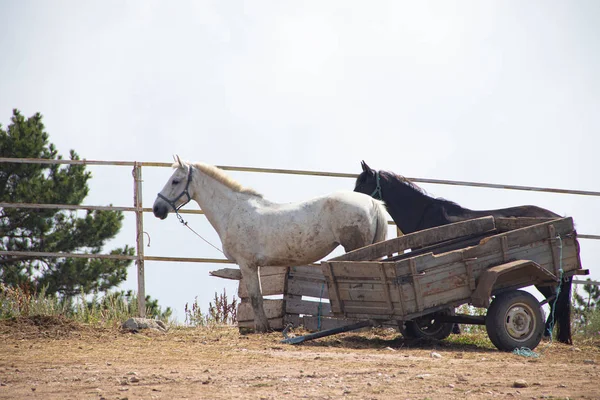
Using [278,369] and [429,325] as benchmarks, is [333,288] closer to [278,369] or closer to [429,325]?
[429,325]

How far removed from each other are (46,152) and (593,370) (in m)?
19.6

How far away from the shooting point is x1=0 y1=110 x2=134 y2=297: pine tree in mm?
19859

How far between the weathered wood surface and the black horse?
149cm

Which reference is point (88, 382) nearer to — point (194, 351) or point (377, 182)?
point (194, 351)

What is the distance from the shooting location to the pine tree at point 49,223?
19859mm

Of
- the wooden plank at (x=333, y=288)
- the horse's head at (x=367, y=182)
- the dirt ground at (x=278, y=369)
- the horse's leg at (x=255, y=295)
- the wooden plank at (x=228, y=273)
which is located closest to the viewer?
the dirt ground at (x=278, y=369)

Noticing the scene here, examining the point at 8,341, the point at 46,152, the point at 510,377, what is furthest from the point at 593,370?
the point at 46,152

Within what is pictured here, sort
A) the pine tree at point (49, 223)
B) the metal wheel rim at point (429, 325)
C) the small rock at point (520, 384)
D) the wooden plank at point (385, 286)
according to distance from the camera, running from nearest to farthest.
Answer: the small rock at point (520, 384), the wooden plank at point (385, 286), the metal wheel rim at point (429, 325), the pine tree at point (49, 223)

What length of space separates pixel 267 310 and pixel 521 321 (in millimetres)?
3380

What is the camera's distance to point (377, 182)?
9672 millimetres

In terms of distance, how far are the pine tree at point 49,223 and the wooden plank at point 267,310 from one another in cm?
1100

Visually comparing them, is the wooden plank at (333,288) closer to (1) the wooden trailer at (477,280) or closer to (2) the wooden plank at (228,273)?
(1) the wooden trailer at (477,280)

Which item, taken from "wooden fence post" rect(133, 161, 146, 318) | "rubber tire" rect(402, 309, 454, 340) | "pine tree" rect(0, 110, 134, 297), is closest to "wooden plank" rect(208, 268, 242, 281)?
"wooden fence post" rect(133, 161, 146, 318)

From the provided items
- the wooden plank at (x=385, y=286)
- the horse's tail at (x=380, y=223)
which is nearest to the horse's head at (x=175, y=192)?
the horse's tail at (x=380, y=223)
